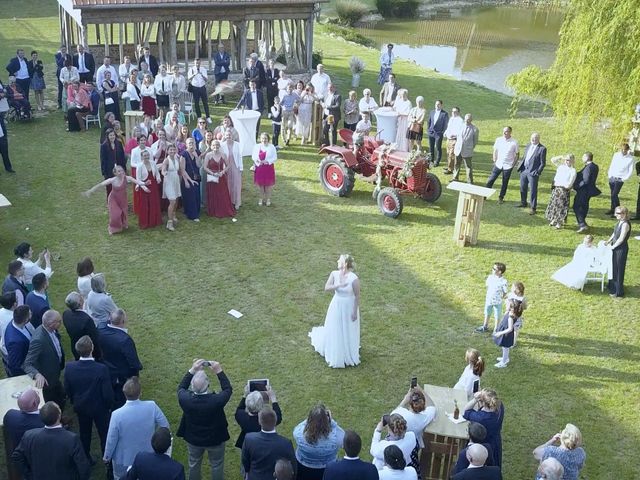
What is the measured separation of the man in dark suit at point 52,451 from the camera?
5453mm

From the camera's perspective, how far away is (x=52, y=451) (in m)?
5.45

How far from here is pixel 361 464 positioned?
523 centimetres

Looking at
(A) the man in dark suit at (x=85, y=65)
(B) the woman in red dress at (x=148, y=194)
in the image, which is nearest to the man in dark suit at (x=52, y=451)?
(B) the woman in red dress at (x=148, y=194)

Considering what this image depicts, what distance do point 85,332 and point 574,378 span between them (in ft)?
18.8

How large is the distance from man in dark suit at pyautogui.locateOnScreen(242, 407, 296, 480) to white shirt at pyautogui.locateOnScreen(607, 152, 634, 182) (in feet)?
31.0

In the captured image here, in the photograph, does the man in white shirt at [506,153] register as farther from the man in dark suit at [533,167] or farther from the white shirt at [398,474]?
the white shirt at [398,474]

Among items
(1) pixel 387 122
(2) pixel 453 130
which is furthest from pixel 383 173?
Answer: (1) pixel 387 122

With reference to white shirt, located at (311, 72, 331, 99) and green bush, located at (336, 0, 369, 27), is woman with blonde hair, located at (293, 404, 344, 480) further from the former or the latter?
green bush, located at (336, 0, 369, 27)

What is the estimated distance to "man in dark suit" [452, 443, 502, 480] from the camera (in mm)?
5410

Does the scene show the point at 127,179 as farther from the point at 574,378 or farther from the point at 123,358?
the point at 574,378

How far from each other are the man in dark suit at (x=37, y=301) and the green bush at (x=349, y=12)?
31.8 metres

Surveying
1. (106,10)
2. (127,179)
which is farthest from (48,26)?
(127,179)

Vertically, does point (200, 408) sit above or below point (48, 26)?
below

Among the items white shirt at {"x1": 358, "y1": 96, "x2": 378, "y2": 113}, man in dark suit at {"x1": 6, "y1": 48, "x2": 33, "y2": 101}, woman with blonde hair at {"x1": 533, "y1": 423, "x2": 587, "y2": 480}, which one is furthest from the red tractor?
man in dark suit at {"x1": 6, "y1": 48, "x2": 33, "y2": 101}
